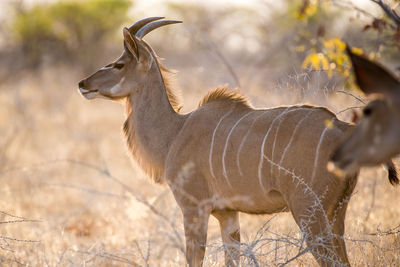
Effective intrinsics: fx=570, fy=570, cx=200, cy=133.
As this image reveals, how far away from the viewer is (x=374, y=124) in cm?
227

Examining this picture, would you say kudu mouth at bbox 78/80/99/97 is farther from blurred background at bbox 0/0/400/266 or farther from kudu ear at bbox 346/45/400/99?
kudu ear at bbox 346/45/400/99

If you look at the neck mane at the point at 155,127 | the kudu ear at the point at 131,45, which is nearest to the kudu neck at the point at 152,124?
the neck mane at the point at 155,127

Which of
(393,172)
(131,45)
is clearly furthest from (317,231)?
(131,45)

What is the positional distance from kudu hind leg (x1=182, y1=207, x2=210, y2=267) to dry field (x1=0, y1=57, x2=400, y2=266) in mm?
109

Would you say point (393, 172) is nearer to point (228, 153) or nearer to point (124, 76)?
point (228, 153)

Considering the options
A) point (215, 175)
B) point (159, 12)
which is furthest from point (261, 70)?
point (159, 12)

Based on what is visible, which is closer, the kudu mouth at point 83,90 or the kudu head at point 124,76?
the kudu head at point 124,76

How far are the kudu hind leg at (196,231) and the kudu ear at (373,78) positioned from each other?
1755mm

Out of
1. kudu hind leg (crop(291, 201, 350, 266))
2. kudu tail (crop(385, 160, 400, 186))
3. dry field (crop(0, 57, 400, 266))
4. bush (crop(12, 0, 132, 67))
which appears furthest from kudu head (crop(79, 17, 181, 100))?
bush (crop(12, 0, 132, 67))

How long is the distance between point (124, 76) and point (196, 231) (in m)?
1.47

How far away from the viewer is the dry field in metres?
3.76

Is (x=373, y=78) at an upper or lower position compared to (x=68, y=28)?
lower

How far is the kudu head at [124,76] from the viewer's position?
450 centimetres

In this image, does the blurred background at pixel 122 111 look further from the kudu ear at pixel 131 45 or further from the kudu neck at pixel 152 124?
the kudu ear at pixel 131 45
